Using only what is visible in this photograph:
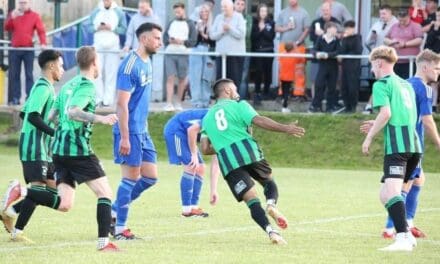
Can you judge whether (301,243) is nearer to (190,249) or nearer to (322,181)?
(190,249)

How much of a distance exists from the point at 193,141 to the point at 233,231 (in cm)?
172

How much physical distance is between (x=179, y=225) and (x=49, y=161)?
6.32ft

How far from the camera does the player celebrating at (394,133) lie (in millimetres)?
10922

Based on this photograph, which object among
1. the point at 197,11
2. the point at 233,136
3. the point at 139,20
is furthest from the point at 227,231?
the point at 197,11

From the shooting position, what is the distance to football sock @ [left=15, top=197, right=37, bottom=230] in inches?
451

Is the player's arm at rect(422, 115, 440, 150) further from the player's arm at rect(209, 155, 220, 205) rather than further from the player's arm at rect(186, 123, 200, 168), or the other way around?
the player's arm at rect(186, 123, 200, 168)

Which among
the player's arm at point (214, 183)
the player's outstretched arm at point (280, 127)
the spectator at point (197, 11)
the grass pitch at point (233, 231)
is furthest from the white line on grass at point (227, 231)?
the spectator at point (197, 11)

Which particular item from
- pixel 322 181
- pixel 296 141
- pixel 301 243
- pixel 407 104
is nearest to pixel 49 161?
pixel 301 243

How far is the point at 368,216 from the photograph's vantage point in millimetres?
14297

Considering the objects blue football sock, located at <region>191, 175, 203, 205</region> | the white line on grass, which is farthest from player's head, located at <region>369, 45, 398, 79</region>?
blue football sock, located at <region>191, 175, 203, 205</region>

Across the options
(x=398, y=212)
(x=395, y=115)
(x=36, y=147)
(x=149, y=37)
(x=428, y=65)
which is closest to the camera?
(x=398, y=212)

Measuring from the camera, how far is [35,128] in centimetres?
1170

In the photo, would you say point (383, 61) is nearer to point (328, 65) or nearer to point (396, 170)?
point (396, 170)

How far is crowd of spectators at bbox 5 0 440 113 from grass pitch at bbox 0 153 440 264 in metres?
4.48
